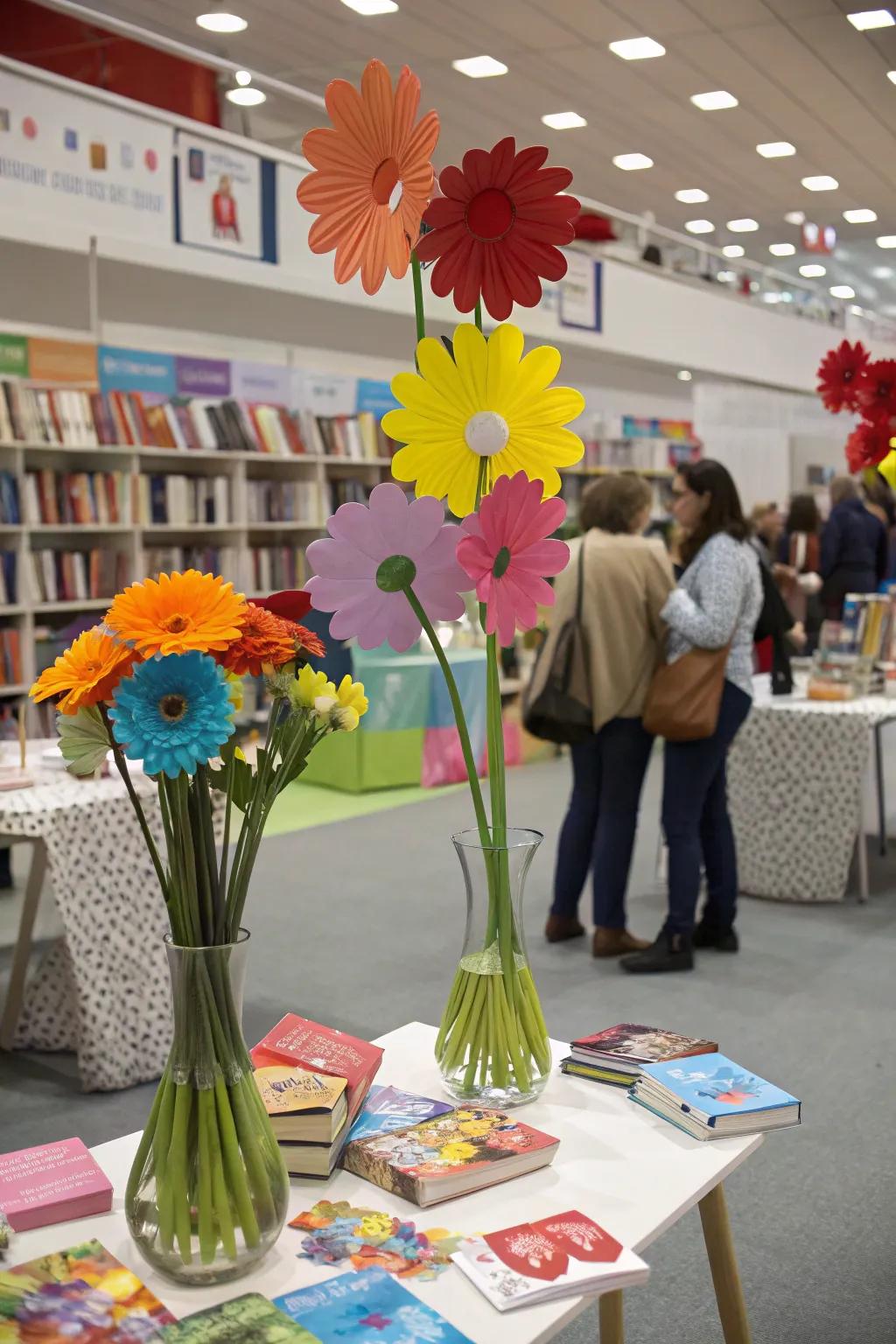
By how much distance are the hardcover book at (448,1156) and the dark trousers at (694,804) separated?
247 centimetres

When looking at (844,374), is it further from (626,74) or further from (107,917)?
(626,74)

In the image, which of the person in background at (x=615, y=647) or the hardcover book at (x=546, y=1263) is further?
the person in background at (x=615, y=647)

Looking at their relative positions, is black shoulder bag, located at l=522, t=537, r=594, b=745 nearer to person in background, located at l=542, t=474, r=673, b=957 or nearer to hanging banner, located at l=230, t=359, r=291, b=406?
person in background, located at l=542, t=474, r=673, b=957

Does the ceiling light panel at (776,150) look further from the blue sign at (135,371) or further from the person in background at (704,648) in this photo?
the person in background at (704,648)

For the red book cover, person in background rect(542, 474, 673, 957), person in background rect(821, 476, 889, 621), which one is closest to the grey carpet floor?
person in background rect(542, 474, 673, 957)

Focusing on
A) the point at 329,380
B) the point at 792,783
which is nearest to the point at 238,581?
the point at 329,380

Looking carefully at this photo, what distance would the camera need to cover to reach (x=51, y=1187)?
1.41 metres

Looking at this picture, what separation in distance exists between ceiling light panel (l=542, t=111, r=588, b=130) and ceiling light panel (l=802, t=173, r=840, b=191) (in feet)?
8.75

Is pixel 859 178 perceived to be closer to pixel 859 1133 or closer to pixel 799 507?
pixel 799 507

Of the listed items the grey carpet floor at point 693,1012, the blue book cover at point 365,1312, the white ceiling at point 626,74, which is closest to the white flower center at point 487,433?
the blue book cover at point 365,1312

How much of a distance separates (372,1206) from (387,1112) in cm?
17

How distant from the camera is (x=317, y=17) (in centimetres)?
801

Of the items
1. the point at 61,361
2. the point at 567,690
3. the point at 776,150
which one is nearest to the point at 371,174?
the point at 567,690

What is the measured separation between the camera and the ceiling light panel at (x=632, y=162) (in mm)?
11109
